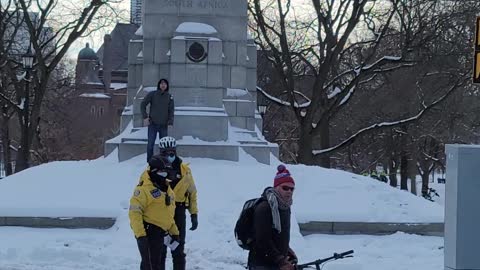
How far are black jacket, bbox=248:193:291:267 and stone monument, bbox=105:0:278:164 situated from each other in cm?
1239

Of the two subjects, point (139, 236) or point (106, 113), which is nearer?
point (139, 236)

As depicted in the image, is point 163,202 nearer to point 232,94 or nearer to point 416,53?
point 232,94

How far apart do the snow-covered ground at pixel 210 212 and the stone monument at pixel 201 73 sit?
857mm

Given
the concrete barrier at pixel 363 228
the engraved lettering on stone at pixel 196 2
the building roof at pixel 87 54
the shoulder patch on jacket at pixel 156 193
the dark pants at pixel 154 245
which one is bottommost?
the concrete barrier at pixel 363 228

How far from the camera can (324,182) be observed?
1702 centimetres

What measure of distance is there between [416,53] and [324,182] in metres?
18.3

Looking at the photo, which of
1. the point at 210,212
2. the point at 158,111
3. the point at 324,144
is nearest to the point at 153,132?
the point at 158,111

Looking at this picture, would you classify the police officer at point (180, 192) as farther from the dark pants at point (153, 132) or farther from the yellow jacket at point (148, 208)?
the dark pants at point (153, 132)

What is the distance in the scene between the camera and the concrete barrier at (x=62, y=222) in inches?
571

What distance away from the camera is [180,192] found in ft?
33.3

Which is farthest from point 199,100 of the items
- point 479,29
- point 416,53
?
point 416,53

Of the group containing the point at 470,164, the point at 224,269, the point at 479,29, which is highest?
the point at 479,29

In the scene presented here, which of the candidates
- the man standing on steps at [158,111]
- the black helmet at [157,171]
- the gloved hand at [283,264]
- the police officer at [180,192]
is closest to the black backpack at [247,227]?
the gloved hand at [283,264]

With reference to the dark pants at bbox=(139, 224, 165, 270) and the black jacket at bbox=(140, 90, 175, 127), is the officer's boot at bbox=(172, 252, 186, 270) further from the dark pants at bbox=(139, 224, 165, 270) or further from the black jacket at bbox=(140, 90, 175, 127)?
the black jacket at bbox=(140, 90, 175, 127)
